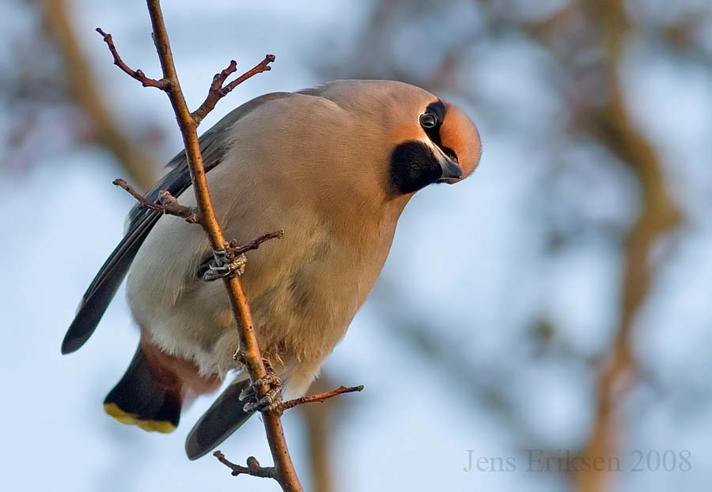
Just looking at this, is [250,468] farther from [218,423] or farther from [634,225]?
[634,225]

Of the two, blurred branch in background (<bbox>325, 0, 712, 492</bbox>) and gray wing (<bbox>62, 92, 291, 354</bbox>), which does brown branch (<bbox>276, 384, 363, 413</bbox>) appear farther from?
blurred branch in background (<bbox>325, 0, 712, 492</bbox>)

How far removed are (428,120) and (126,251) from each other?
1.37m

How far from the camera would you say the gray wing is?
17.2 feet

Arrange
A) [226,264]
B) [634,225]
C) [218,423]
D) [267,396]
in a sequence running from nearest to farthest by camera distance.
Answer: [226,264] → [267,396] → [218,423] → [634,225]

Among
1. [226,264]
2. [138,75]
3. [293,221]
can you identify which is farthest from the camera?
[293,221]

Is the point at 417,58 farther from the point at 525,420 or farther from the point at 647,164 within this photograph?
the point at 525,420

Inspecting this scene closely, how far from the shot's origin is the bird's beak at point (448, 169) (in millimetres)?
4926

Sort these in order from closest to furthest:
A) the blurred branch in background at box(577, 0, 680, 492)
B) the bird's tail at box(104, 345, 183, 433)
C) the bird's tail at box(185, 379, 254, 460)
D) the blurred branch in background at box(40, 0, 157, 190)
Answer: the bird's tail at box(185, 379, 254, 460) < the bird's tail at box(104, 345, 183, 433) < the blurred branch in background at box(577, 0, 680, 492) < the blurred branch in background at box(40, 0, 157, 190)

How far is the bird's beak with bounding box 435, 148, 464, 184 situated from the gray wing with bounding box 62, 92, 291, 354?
75 centimetres

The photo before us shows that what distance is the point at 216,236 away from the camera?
4090mm

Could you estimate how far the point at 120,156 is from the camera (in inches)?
423

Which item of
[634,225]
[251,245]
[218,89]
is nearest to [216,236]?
[251,245]

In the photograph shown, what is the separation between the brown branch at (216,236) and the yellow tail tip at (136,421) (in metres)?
1.68

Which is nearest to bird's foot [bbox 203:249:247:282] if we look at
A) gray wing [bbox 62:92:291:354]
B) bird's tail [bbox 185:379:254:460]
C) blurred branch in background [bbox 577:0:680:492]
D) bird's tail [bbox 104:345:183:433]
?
gray wing [bbox 62:92:291:354]
